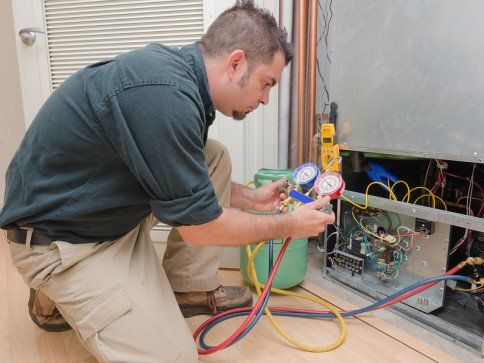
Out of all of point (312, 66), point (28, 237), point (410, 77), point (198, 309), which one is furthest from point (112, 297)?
point (312, 66)

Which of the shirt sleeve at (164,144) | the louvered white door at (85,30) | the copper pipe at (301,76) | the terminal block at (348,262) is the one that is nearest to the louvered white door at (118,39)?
the louvered white door at (85,30)

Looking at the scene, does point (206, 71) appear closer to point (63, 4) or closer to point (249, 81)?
point (249, 81)

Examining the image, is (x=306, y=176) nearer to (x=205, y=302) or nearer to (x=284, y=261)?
(x=284, y=261)

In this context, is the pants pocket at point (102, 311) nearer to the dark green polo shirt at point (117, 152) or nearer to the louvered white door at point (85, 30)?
the dark green polo shirt at point (117, 152)

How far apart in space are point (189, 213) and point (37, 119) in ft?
1.53

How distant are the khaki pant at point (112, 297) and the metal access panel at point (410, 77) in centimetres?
80

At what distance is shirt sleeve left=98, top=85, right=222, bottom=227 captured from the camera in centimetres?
76

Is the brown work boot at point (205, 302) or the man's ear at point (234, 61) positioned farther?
the brown work boot at point (205, 302)

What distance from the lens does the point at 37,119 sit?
3.06ft

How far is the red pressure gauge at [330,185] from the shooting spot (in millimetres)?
1027

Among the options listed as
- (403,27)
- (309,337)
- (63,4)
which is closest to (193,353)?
(309,337)

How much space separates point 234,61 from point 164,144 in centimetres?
30

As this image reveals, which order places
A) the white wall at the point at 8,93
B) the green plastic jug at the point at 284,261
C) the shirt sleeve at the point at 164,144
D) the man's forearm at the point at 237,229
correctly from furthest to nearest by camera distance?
the white wall at the point at 8,93 < the green plastic jug at the point at 284,261 < the man's forearm at the point at 237,229 < the shirt sleeve at the point at 164,144

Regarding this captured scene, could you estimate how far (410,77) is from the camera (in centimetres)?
113
